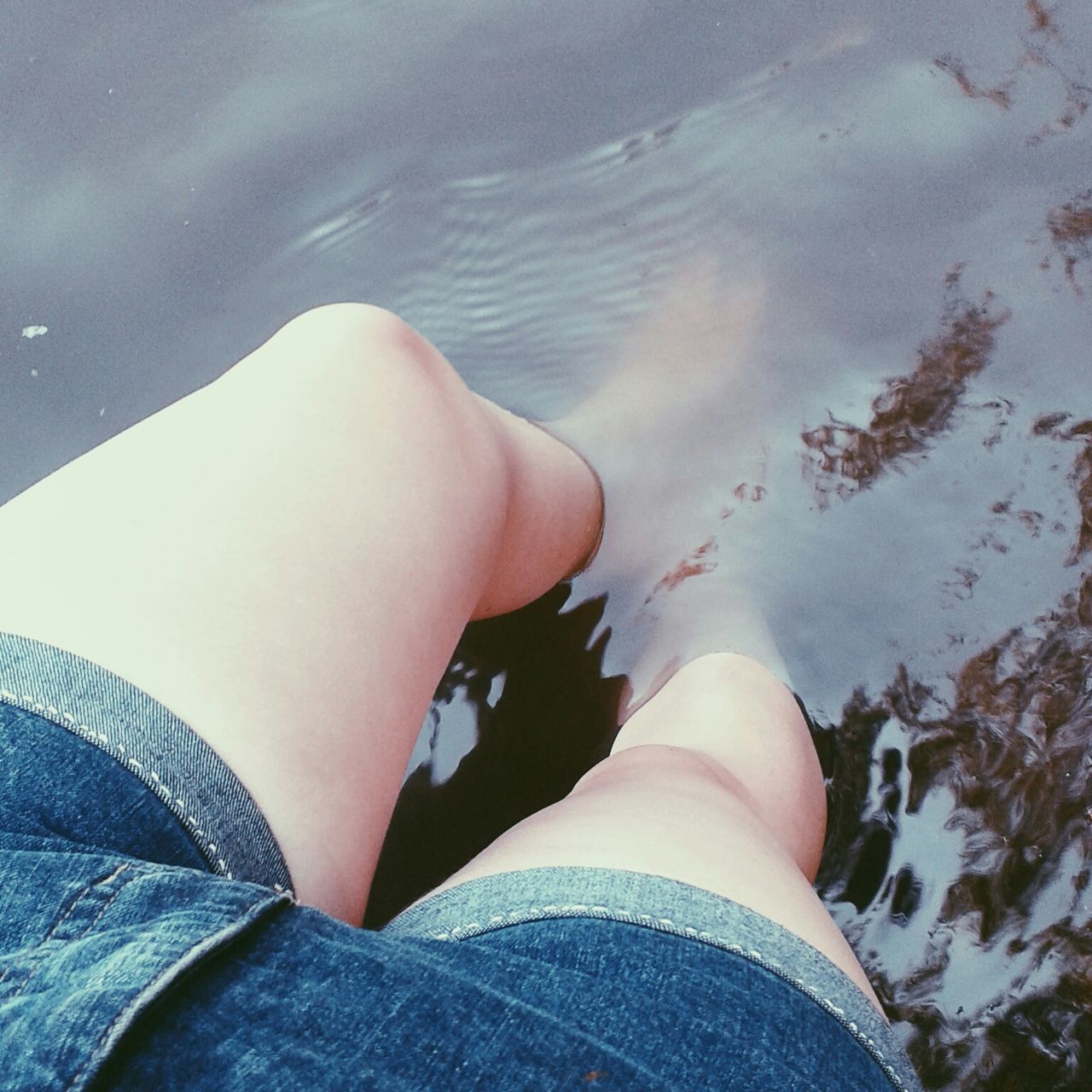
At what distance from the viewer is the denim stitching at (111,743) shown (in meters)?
0.52

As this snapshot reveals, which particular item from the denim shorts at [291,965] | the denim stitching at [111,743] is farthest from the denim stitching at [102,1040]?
the denim stitching at [111,743]

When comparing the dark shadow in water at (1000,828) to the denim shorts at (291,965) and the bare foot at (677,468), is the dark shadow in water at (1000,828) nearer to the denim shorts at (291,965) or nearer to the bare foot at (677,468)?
the bare foot at (677,468)

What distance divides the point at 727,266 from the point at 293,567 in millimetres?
693

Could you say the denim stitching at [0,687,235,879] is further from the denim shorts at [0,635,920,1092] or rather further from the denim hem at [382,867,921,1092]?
the denim hem at [382,867,921,1092]

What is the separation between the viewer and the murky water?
0.97 metres

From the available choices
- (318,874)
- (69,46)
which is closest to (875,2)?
(69,46)

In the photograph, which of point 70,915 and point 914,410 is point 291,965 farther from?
point 914,410

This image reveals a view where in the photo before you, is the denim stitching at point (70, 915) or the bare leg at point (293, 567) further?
Result: the bare leg at point (293, 567)

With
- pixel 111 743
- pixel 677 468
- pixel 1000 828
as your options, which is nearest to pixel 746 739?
pixel 1000 828

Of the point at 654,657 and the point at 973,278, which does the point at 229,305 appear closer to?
the point at 654,657

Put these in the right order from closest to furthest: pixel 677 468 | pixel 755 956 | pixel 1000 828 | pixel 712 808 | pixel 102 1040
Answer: pixel 102 1040 → pixel 755 956 → pixel 712 808 → pixel 1000 828 → pixel 677 468

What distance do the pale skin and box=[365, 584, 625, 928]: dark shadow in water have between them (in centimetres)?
25

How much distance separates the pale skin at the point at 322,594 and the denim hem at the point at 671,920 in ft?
0.06

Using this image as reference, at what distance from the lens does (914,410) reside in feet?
3.50
